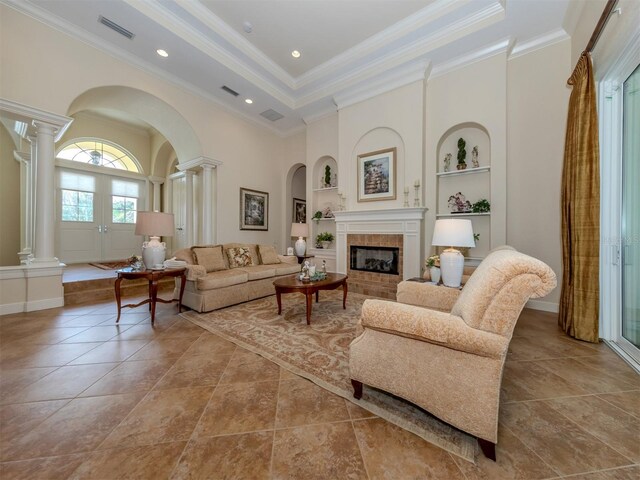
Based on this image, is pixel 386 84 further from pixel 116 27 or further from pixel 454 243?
pixel 116 27

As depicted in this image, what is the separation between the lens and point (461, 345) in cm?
115

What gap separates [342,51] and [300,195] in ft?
12.3

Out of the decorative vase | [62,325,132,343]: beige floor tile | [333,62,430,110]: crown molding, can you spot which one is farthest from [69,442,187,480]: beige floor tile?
[333,62,430,110]: crown molding

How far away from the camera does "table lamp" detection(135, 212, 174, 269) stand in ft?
10.1

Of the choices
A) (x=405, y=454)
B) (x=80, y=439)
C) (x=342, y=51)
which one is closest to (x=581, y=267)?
(x=405, y=454)

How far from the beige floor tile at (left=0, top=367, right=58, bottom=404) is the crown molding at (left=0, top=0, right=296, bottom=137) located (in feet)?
13.8

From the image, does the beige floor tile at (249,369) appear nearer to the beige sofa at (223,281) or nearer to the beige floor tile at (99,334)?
the beige sofa at (223,281)

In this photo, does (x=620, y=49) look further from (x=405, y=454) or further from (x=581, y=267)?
(x=405, y=454)

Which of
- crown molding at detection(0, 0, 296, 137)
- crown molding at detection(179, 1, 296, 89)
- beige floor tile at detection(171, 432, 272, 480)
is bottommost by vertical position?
beige floor tile at detection(171, 432, 272, 480)

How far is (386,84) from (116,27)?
4114mm

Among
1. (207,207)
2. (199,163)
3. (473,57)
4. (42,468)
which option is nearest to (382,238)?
(473,57)

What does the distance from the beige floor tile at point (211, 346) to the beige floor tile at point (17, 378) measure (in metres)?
0.99

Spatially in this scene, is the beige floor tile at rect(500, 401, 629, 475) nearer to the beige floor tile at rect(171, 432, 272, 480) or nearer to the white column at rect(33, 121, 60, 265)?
the beige floor tile at rect(171, 432, 272, 480)

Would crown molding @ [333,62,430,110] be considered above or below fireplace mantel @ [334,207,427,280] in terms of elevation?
above
